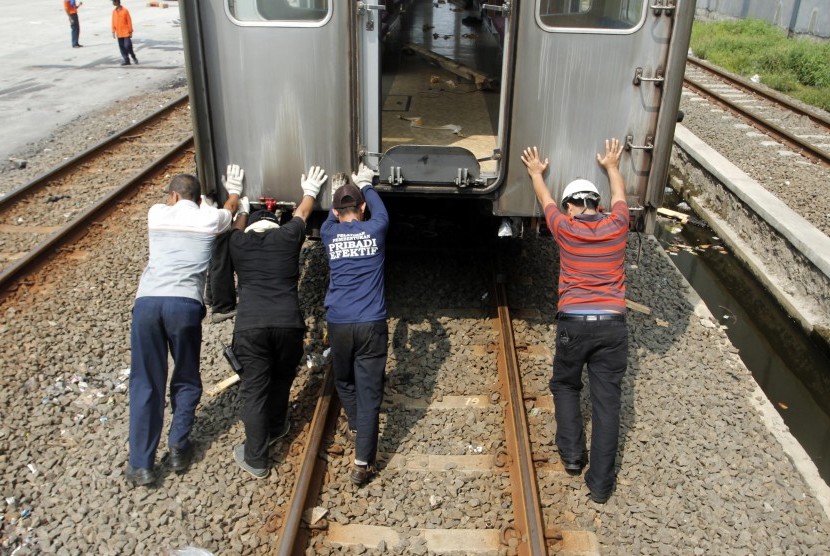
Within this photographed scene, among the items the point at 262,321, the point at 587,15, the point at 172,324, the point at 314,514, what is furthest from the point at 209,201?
the point at 587,15

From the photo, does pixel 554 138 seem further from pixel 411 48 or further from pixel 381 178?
pixel 411 48

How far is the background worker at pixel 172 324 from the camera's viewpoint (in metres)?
4.72

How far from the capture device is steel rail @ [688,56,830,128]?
48.3 feet

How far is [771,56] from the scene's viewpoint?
20766 mm

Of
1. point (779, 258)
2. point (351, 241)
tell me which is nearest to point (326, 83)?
point (351, 241)

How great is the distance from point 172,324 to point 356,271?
50.6 inches

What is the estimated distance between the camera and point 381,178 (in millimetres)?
5516

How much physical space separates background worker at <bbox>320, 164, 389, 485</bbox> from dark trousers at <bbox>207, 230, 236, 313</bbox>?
35.5 inches

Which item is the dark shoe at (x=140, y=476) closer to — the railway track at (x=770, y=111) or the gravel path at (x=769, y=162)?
the gravel path at (x=769, y=162)

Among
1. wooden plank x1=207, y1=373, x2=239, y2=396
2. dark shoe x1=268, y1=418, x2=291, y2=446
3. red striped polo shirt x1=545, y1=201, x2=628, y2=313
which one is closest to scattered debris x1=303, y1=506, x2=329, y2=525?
dark shoe x1=268, y1=418, x2=291, y2=446

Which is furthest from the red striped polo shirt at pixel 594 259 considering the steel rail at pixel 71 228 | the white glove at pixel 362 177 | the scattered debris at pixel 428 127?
the steel rail at pixel 71 228

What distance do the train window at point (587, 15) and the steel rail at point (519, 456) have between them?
262cm

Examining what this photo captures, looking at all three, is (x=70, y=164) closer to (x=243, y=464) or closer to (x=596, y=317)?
(x=243, y=464)

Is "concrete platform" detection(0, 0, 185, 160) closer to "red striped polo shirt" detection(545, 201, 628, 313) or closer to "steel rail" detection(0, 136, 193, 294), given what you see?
"steel rail" detection(0, 136, 193, 294)
